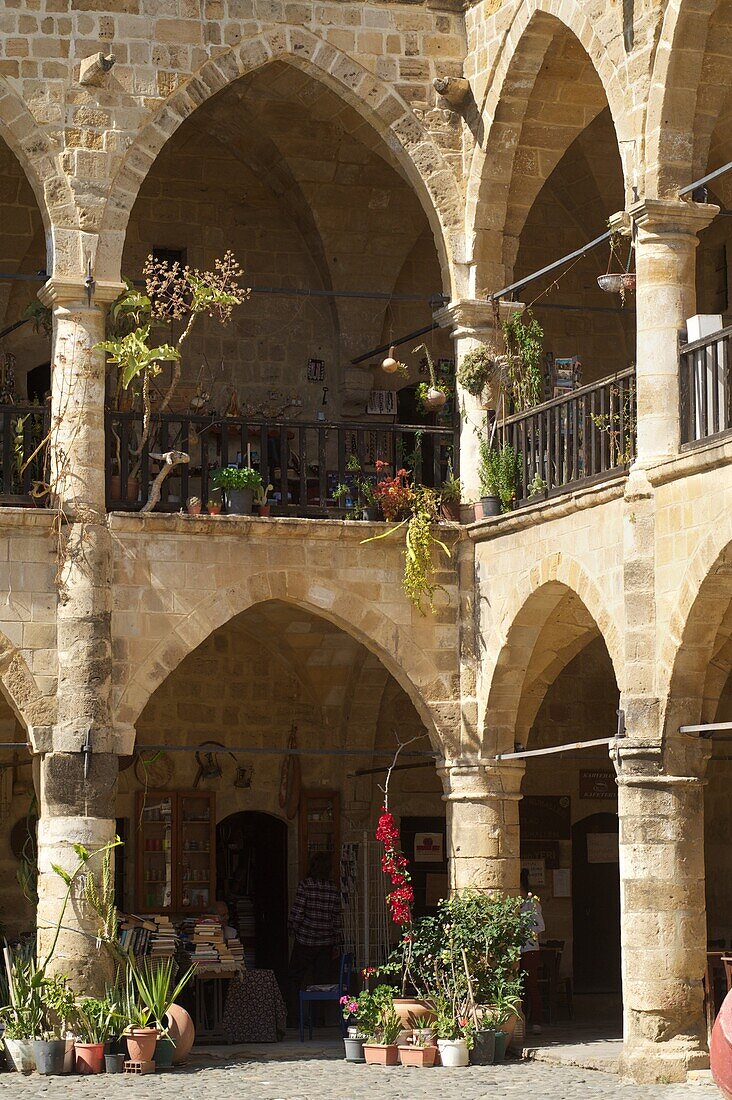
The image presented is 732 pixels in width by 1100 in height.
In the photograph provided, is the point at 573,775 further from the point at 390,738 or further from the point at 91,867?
the point at 91,867

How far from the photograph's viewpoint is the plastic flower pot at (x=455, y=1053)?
41.2ft

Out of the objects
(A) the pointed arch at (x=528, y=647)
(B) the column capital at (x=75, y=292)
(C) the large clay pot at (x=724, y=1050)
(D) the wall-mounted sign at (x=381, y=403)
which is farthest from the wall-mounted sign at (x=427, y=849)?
(C) the large clay pot at (x=724, y=1050)

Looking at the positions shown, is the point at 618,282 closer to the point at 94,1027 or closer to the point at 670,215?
the point at 670,215

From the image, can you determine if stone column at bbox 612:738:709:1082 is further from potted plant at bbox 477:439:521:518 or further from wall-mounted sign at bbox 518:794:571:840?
wall-mounted sign at bbox 518:794:571:840

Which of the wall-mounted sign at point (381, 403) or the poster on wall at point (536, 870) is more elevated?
the wall-mounted sign at point (381, 403)

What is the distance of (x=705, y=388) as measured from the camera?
11609mm

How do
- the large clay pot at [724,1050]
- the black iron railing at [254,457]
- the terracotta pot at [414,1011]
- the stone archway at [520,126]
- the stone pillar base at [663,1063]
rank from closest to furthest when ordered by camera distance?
the large clay pot at [724,1050] → the stone pillar base at [663,1063] → the terracotta pot at [414,1011] → the stone archway at [520,126] → the black iron railing at [254,457]

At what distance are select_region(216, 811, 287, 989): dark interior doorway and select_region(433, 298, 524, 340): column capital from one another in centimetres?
496

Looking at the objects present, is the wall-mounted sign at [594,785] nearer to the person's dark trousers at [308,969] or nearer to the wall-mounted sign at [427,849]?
the wall-mounted sign at [427,849]

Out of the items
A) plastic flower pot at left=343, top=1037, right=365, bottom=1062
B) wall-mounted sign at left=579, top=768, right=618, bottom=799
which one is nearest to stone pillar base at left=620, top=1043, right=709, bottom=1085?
plastic flower pot at left=343, top=1037, right=365, bottom=1062

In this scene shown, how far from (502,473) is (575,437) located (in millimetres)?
943

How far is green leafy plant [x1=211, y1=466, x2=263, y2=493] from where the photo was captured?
1377cm

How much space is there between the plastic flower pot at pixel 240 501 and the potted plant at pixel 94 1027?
3.43 m

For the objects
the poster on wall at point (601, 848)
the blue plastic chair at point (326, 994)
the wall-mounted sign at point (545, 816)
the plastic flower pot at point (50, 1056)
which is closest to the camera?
the plastic flower pot at point (50, 1056)
